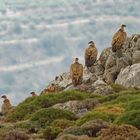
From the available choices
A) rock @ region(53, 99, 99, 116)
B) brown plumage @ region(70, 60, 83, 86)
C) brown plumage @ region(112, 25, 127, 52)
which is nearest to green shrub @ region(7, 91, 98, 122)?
rock @ region(53, 99, 99, 116)

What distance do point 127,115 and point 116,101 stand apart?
12.2 metres

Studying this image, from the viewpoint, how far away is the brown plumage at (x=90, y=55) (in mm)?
62375

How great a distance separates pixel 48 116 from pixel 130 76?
2166 cm

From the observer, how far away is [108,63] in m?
61.4

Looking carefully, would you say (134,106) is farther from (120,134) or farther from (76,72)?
(76,72)

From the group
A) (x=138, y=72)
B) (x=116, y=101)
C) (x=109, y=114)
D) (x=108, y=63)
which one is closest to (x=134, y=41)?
(x=108, y=63)

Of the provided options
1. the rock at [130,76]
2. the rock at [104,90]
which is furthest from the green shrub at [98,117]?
the rock at [130,76]

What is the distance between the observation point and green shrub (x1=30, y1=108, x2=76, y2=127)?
35.1m

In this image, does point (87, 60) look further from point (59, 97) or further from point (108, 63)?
point (59, 97)

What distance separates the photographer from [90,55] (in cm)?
6241

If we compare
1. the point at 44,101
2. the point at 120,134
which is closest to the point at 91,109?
the point at 44,101

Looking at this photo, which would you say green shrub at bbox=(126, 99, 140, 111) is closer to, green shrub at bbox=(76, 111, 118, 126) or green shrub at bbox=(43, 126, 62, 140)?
green shrub at bbox=(76, 111, 118, 126)

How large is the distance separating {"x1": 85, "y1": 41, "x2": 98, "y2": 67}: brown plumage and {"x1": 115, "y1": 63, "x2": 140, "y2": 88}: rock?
4563mm

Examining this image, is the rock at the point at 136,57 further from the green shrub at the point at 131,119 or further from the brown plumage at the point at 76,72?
the green shrub at the point at 131,119
